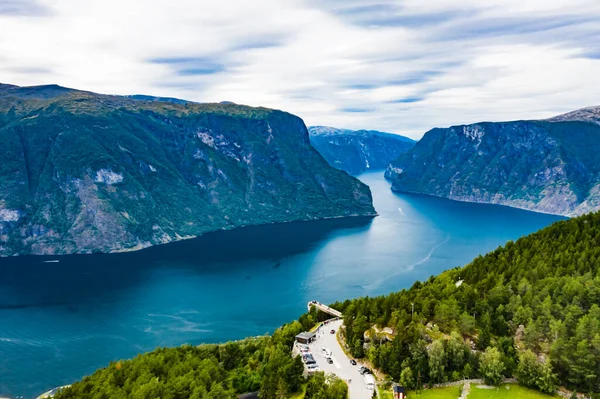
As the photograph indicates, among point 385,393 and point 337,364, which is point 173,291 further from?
point 385,393

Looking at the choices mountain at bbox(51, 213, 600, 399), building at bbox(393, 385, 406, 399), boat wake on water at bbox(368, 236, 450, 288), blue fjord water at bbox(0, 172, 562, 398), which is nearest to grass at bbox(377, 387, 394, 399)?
building at bbox(393, 385, 406, 399)

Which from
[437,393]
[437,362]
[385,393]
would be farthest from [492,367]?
[385,393]

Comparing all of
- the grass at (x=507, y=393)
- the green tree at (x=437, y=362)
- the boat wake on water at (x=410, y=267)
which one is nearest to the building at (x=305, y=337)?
the green tree at (x=437, y=362)

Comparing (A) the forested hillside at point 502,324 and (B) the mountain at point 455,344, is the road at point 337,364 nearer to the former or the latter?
(B) the mountain at point 455,344

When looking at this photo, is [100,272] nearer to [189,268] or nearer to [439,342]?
[189,268]

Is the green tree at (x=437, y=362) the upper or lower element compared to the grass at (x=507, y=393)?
upper
